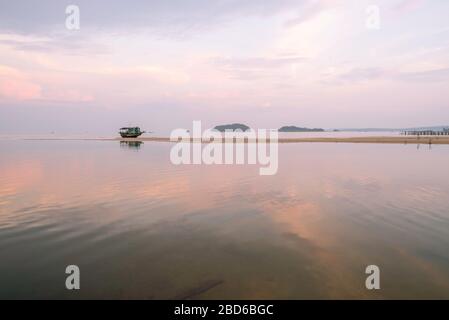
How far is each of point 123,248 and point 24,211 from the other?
7348 millimetres

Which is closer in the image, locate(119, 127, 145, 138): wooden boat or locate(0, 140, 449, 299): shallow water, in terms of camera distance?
locate(0, 140, 449, 299): shallow water

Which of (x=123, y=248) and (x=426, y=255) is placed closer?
(x=426, y=255)

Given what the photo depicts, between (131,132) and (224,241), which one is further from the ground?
(131,132)

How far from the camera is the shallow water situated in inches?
269

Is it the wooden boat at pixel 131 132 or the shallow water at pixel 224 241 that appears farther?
the wooden boat at pixel 131 132

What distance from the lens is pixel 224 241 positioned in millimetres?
9719

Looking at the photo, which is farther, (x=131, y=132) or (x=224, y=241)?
(x=131, y=132)

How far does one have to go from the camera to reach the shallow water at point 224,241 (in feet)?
22.5

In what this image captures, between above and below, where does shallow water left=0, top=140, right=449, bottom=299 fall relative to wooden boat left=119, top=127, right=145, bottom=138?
below

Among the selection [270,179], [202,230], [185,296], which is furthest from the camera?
[270,179]
